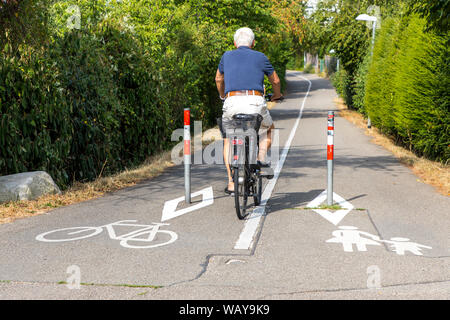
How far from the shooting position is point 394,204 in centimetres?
788

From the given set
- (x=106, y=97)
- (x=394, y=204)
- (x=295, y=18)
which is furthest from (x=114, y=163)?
(x=295, y=18)

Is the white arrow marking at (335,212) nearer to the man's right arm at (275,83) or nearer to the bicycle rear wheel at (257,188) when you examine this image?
the bicycle rear wheel at (257,188)

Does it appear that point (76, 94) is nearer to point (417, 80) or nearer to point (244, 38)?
point (244, 38)

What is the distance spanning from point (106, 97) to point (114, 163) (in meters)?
1.42

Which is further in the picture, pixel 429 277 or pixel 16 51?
pixel 16 51

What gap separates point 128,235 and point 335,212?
2.68m

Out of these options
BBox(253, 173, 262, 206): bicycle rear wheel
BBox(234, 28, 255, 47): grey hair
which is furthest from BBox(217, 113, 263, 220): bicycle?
BBox(234, 28, 255, 47): grey hair

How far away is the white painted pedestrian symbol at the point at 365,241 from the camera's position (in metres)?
5.49

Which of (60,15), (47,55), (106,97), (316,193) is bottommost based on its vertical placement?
(316,193)

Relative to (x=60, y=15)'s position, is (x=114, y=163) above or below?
below

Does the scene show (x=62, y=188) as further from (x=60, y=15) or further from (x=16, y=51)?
(x=60, y=15)

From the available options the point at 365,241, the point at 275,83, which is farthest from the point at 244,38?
the point at 365,241

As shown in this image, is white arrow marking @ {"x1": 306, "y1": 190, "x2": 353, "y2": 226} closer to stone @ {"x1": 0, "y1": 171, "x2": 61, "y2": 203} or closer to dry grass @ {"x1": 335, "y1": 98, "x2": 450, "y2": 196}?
dry grass @ {"x1": 335, "y1": 98, "x2": 450, "y2": 196}

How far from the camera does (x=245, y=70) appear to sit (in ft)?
22.7
